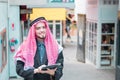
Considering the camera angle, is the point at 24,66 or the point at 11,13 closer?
the point at 24,66

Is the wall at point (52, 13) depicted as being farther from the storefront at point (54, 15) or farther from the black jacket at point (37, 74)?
the black jacket at point (37, 74)

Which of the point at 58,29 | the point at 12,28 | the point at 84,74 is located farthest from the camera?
the point at 58,29

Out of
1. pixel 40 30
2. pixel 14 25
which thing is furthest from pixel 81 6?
pixel 40 30

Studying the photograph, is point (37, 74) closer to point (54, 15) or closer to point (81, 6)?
point (81, 6)

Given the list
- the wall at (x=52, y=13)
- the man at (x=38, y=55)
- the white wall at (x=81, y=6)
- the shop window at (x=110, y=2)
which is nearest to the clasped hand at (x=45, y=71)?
the man at (x=38, y=55)

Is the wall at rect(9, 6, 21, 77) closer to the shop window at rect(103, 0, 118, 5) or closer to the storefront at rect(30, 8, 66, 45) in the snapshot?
the shop window at rect(103, 0, 118, 5)

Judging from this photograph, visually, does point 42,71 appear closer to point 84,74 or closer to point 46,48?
point 46,48

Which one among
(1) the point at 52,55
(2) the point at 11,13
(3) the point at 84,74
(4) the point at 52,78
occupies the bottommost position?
(3) the point at 84,74

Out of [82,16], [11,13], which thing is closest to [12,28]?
[11,13]

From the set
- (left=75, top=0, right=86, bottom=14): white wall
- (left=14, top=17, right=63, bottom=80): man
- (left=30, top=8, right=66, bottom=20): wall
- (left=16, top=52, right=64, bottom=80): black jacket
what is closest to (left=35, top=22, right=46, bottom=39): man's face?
(left=14, top=17, right=63, bottom=80): man

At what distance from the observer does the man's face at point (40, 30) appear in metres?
4.41

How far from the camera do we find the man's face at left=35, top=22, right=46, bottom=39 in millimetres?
4406

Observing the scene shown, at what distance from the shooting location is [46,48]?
444 cm

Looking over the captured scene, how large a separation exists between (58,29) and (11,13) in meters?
15.5
